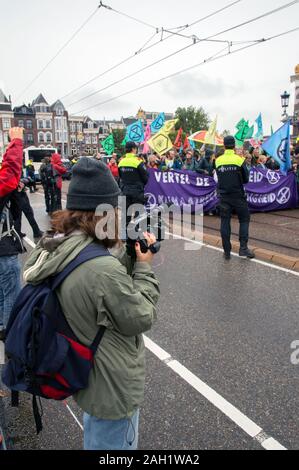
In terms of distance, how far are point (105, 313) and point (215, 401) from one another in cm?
175

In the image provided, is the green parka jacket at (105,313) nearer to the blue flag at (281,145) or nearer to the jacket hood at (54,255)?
the jacket hood at (54,255)

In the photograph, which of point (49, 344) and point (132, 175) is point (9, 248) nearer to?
point (49, 344)

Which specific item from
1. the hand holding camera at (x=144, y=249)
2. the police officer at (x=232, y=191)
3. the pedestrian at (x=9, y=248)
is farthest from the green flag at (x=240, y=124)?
the hand holding camera at (x=144, y=249)

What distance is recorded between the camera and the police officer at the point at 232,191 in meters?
6.40

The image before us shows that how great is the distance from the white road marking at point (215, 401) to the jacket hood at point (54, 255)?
1.56 metres

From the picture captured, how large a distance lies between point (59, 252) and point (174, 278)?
425 centimetres

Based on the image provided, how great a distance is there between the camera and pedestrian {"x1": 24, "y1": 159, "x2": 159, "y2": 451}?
4.82 ft

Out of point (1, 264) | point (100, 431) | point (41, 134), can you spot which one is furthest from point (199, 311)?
point (41, 134)

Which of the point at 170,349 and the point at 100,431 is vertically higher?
the point at 100,431

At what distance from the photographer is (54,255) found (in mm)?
1517

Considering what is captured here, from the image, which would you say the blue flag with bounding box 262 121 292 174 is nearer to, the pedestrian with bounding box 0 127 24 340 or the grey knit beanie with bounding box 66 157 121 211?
the pedestrian with bounding box 0 127 24 340

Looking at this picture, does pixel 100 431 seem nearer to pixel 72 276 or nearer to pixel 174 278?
pixel 72 276

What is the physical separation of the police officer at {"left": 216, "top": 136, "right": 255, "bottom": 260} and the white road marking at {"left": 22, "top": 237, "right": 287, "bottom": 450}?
11.3 feet

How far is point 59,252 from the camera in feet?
4.95
